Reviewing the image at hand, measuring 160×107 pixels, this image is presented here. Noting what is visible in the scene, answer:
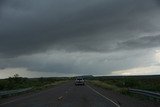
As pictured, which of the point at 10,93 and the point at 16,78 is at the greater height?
the point at 16,78

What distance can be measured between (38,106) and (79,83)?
5725 cm

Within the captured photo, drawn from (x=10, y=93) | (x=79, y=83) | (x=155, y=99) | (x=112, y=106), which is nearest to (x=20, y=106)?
(x=112, y=106)

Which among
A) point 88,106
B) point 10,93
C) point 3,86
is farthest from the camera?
point 3,86

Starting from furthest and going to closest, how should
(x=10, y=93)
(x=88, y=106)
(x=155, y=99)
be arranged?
1. (x=10, y=93)
2. (x=155, y=99)
3. (x=88, y=106)

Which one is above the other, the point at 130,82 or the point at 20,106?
the point at 130,82

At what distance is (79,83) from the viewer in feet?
257

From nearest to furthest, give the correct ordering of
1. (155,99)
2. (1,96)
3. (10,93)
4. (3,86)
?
(155,99)
(1,96)
(10,93)
(3,86)

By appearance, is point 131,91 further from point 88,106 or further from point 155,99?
point 88,106

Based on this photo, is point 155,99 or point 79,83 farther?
point 79,83

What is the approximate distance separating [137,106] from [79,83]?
188 ft

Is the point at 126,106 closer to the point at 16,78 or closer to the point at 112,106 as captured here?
the point at 112,106

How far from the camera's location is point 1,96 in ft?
120

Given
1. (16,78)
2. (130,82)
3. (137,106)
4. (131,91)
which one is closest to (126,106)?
(137,106)

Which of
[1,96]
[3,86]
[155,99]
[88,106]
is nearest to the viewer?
[88,106]
